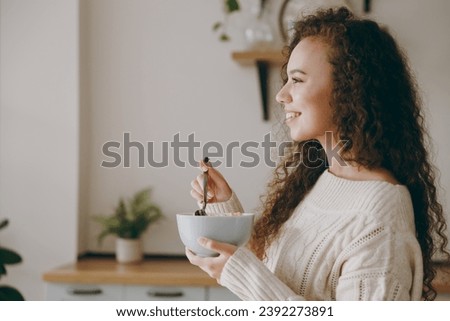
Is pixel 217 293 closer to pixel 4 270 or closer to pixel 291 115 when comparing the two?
pixel 4 270

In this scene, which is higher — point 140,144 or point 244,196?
point 140,144

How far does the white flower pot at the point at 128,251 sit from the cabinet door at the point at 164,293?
0.25m

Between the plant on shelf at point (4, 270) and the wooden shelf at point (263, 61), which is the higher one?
the wooden shelf at point (263, 61)

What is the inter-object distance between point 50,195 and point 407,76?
1591 mm

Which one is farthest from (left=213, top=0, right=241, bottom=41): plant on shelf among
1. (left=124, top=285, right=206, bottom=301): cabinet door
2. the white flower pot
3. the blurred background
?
(left=124, top=285, right=206, bottom=301): cabinet door

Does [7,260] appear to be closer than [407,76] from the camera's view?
No

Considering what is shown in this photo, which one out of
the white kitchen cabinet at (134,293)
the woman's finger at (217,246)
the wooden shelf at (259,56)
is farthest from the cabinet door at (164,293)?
the woman's finger at (217,246)

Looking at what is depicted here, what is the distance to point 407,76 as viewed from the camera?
908 mm

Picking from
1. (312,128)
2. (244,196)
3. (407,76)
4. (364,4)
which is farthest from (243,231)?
(364,4)

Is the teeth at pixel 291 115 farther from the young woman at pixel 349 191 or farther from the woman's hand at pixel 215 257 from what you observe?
the woman's hand at pixel 215 257

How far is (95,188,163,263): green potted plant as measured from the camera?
6.73ft

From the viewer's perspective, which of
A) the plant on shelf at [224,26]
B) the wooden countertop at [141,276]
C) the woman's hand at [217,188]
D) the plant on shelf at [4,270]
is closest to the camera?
the woman's hand at [217,188]

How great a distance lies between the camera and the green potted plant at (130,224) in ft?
6.73

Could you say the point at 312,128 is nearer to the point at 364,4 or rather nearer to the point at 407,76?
the point at 407,76
